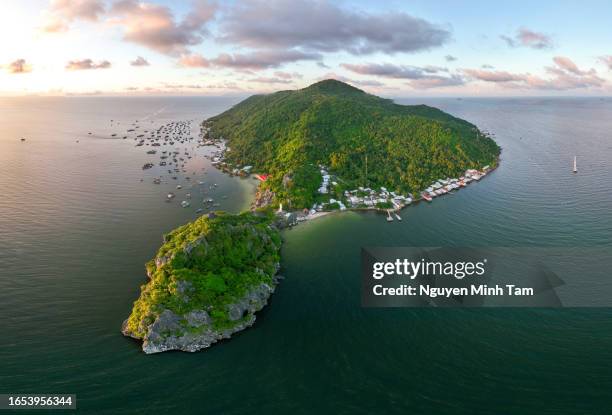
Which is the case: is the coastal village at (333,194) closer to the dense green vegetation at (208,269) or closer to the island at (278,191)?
the island at (278,191)

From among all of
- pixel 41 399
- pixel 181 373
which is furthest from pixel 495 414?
pixel 41 399

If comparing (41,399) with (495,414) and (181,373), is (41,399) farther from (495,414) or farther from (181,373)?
(495,414)

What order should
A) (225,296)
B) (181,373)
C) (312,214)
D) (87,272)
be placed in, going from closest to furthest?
(181,373) → (225,296) → (87,272) → (312,214)

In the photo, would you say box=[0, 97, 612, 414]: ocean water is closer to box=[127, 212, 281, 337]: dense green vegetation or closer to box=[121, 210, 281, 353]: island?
box=[121, 210, 281, 353]: island

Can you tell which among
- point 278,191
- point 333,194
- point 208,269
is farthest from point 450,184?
point 208,269

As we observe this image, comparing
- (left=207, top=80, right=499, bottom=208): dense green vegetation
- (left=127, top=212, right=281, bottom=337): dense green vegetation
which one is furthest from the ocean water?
(left=207, top=80, right=499, bottom=208): dense green vegetation
